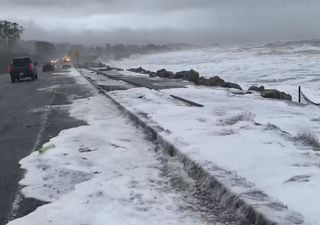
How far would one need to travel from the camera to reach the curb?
4492mm

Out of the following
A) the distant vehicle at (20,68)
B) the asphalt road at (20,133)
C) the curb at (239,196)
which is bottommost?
the asphalt road at (20,133)

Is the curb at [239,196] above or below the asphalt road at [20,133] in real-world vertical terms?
above

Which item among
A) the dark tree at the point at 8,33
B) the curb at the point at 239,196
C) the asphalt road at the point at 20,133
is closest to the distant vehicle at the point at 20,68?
the asphalt road at the point at 20,133

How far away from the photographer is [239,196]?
5223 millimetres

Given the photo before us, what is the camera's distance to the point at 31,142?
1016cm

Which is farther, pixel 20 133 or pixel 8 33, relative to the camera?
pixel 8 33

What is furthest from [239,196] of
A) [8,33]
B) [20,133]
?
[8,33]

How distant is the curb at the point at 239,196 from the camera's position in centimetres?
449

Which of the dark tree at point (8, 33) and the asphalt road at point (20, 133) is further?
the dark tree at point (8, 33)

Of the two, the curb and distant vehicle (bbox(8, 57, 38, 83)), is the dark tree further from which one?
the curb

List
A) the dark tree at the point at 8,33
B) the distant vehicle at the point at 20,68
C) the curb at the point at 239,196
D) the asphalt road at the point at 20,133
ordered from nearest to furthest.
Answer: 1. the curb at the point at 239,196
2. the asphalt road at the point at 20,133
3. the distant vehicle at the point at 20,68
4. the dark tree at the point at 8,33

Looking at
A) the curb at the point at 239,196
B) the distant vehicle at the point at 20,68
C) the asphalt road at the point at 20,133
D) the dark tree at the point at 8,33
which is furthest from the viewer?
the dark tree at the point at 8,33

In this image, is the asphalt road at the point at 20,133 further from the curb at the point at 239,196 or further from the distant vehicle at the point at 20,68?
the distant vehicle at the point at 20,68

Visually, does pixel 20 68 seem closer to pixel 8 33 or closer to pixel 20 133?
pixel 20 133
